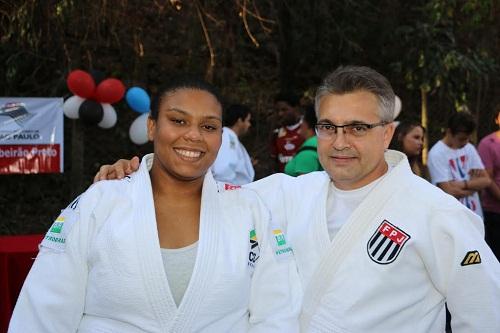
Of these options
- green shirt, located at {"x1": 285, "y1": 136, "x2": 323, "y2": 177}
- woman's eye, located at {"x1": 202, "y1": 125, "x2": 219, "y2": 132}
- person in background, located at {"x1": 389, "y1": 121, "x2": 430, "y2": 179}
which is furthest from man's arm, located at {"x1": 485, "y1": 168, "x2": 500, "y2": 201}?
woman's eye, located at {"x1": 202, "y1": 125, "x2": 219, "y2": 132}

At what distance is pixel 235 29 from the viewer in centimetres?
1101

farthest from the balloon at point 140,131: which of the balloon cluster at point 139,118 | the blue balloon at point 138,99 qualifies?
the blue balloon at point 138,99

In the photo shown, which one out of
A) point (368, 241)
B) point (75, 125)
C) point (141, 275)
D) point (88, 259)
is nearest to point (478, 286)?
point (368, 241)

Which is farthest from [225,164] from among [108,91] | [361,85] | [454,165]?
[361,85]

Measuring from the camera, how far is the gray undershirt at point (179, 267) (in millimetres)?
1894

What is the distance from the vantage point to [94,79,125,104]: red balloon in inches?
300

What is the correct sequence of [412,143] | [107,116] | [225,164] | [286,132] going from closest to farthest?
1. [412,143]
2. [225,164]
3. [286,132]
4. [107,116]

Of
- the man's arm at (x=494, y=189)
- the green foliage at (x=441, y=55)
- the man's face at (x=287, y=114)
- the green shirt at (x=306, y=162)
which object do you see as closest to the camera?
the green shirt at (x=306, y=162)

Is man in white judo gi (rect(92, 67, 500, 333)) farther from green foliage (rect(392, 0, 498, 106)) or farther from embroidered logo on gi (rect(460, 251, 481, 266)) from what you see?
green foliage (rect(392, 0, 498, 106))

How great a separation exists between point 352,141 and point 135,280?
916 mm

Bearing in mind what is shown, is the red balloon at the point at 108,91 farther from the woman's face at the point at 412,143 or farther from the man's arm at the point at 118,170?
the man's arm at the point at 118,170

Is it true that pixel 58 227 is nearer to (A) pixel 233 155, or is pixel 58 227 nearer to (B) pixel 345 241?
(B) pixel 345 241

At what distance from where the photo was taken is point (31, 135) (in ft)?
25.3

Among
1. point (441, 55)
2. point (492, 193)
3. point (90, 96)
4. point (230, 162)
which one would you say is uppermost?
point (441, 55)
